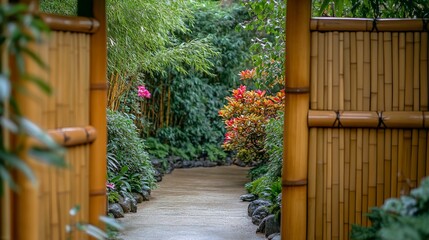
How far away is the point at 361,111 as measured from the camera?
13.5 feet

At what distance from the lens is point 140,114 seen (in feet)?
36.0

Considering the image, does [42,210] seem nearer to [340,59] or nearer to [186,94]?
[340,59]

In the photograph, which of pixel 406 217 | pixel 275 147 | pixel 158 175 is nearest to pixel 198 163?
pixel 158 175

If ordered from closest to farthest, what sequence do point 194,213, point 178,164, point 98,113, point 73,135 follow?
point 73,135 < point 98,113 < point 194,213 < point 178,164

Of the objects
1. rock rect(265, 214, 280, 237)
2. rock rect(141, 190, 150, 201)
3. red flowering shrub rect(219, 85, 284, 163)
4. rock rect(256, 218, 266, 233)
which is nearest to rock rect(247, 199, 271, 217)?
rock rect(256, 218, 266, 233)

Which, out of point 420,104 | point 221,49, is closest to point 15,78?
point 420,104

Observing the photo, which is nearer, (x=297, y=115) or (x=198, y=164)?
(x=297, y=115)

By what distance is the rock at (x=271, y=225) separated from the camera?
222 inches

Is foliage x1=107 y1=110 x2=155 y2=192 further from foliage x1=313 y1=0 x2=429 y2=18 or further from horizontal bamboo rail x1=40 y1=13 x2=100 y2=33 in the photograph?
horizontal bamboo rail x1=40 y1=13 x2=100 y2=33

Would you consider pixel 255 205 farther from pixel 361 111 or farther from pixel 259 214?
pixel 361 111

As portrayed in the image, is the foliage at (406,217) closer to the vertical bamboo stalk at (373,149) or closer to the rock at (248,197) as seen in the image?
the vertical bamboo stalk at (373,149)

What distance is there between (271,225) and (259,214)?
74 cm

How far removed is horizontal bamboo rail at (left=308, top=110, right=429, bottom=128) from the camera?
4047 mm

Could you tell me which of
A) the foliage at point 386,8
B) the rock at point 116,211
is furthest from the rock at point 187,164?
the foliage at point 386,8
